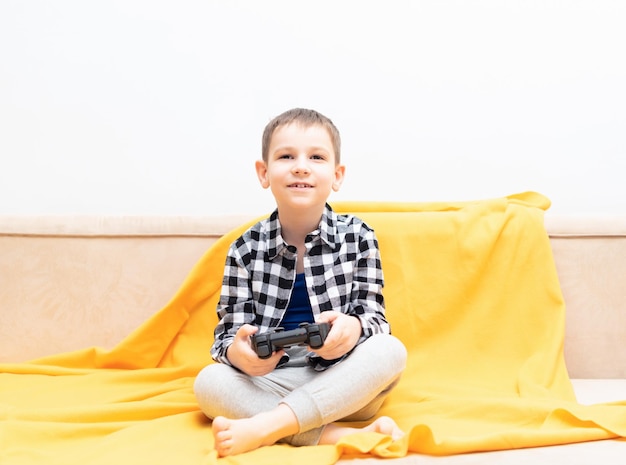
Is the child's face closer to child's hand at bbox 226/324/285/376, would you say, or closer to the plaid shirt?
the plaid shirt

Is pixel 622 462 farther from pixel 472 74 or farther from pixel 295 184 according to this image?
pixel 472 74

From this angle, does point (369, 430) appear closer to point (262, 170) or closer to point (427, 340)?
point (427, 340)

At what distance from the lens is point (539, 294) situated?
1501 millimetres

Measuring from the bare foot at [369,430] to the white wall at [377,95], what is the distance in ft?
2.55

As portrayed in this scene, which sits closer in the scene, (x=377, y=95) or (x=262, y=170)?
(x=262, y=170)

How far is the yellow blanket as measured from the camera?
125 centimetres

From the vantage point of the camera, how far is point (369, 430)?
3.73 feet

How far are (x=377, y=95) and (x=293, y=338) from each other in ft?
2.93

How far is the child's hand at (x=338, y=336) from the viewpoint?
1.13 metres

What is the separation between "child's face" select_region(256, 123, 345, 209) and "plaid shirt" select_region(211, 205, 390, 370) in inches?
3.5

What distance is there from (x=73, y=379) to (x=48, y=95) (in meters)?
0.79

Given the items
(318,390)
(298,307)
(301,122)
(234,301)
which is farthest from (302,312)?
(301,122)

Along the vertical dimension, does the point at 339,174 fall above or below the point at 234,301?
above

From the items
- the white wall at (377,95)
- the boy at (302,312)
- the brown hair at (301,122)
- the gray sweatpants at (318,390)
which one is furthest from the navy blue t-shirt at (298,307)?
the white wall at (377,95)
